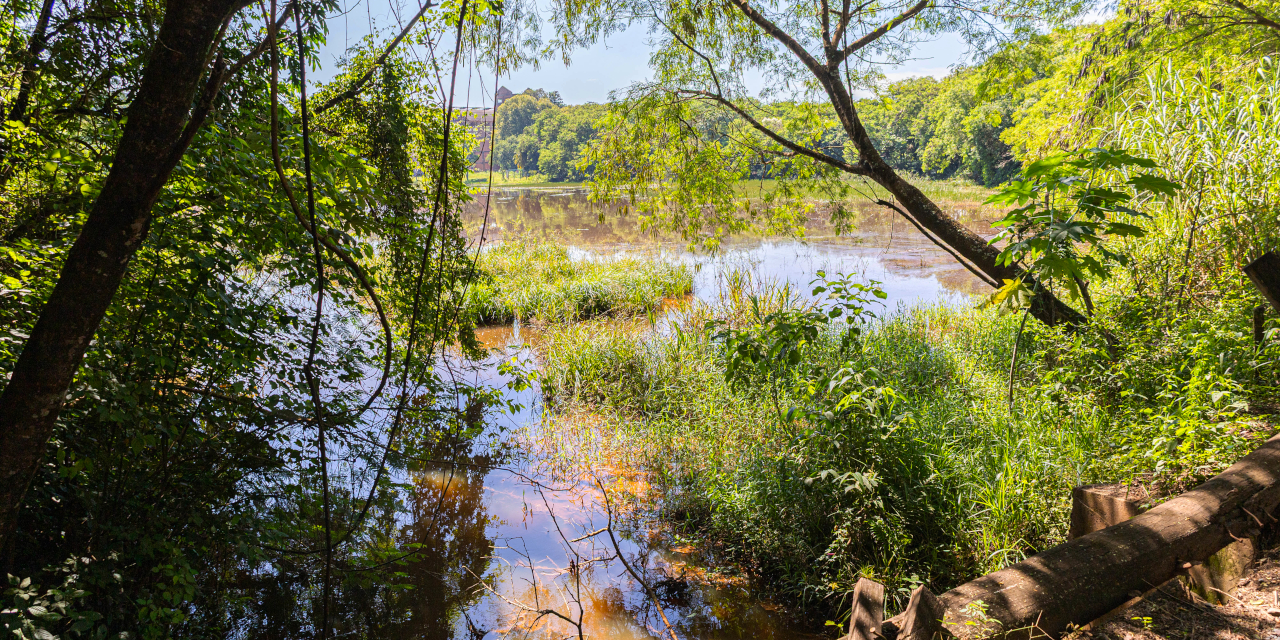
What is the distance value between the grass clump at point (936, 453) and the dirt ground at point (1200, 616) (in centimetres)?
61

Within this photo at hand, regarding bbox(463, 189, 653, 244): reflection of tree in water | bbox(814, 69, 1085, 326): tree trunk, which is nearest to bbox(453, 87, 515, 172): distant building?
bbox(814, 69, 1085, 326): tree trunk

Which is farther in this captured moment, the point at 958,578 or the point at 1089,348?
the point at 1089,348

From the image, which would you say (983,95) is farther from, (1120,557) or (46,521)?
(46,521)

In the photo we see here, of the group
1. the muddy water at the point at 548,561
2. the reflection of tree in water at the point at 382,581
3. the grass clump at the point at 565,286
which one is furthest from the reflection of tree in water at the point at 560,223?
the reflection of tree in water at the point at 382,581

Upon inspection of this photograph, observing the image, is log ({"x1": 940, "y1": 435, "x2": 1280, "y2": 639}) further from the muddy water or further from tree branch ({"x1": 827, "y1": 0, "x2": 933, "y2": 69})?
tree branch ({"x1": 827, "y1": 0, "x2": 933, "y2": 69})

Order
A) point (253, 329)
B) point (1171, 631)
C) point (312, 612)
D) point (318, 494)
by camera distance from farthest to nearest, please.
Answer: point (312, 612) → point (318, 494) → point (253, 329) → point (1171, 631)

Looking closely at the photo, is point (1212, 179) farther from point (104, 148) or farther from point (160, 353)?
point (104, 148)

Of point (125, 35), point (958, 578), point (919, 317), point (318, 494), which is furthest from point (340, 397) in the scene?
point (919, 317)

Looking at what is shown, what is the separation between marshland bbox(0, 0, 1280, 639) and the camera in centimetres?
198

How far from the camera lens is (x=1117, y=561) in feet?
7.15

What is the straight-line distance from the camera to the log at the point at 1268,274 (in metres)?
2.88

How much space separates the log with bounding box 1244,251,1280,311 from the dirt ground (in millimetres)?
1448

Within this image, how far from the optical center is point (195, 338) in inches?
88.7

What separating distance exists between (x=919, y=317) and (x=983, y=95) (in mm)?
2609
